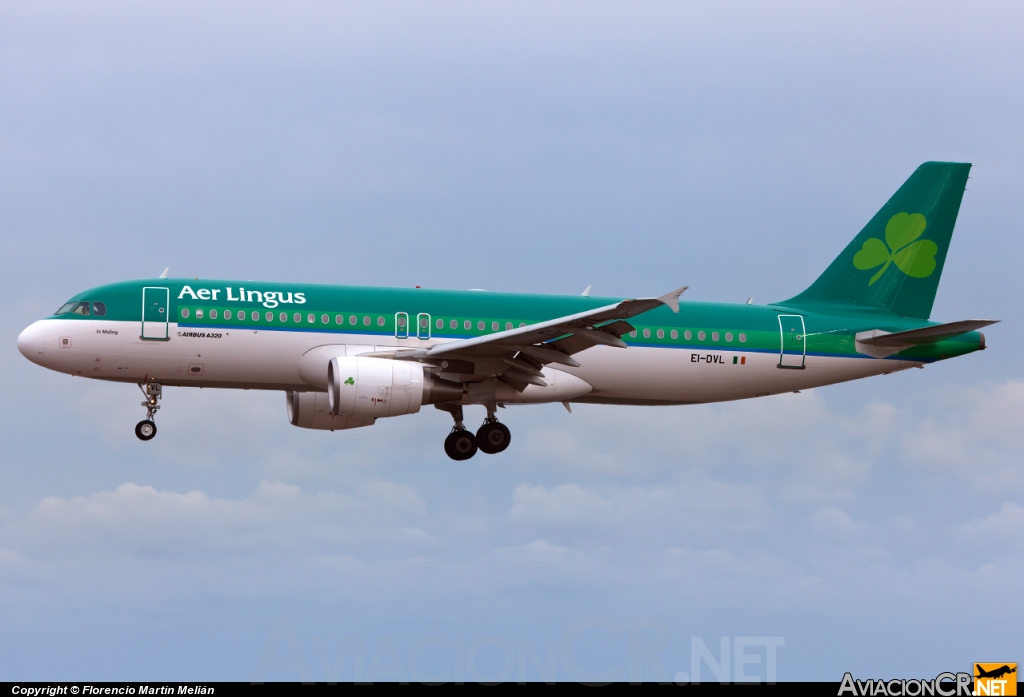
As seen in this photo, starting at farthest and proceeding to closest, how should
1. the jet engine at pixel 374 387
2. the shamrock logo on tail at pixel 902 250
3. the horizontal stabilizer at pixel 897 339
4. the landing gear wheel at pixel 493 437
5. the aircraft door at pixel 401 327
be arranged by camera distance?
the shamrock logo on tail at pixel 902 250 < the horizontal stabilizer at pixel 897 339 < the landing gear wheel at pixel 493 437 < the aircraft door at pixel 401 327 < the jet engine at pixel 374 387

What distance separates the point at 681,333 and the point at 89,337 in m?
15.2

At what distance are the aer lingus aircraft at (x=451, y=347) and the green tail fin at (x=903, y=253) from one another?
694 mm

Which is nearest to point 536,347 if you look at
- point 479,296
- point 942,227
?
point 479,296

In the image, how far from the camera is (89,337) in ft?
116

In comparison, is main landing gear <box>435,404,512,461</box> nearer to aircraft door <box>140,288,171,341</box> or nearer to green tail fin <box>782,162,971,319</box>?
aircraft door <box>140,288,171,341</box>

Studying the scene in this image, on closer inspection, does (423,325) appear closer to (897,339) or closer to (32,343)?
(32,343)

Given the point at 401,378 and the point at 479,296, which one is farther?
the point at 479,296

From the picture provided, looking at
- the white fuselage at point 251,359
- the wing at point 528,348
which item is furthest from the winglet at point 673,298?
the white fuselage at point 251,359

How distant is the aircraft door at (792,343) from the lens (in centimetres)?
3881

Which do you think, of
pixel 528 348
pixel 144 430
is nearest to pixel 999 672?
pixel 528 348

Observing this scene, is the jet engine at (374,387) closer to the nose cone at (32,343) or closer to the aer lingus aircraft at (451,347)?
the aer lingus aircraft at (451,347)

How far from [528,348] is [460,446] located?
4.15m

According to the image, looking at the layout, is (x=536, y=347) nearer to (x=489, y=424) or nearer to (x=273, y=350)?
(x=489, y=424)

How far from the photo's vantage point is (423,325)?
1428 inches
